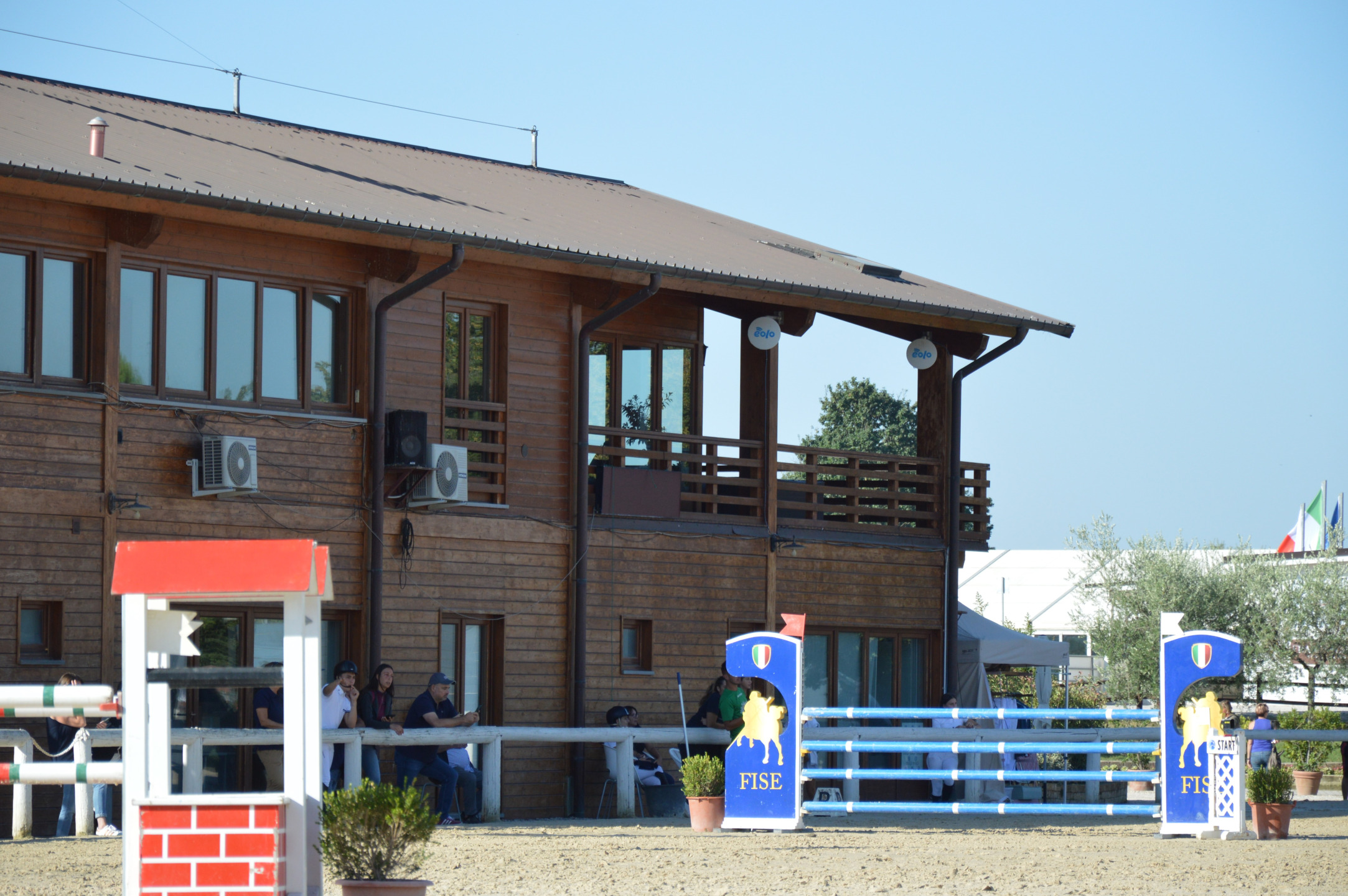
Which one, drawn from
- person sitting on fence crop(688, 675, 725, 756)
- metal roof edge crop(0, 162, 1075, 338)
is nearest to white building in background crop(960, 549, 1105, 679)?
metal roof edge crop(0, 162, 1075, 338)

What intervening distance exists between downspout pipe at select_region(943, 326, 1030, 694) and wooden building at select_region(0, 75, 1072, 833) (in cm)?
11

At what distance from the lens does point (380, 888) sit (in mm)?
7430

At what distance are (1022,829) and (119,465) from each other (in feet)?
27.2

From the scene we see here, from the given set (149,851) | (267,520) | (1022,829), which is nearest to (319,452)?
(267,520)

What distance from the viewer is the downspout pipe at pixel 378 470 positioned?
48.8 feet

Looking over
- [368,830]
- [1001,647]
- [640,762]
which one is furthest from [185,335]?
[1001,647]

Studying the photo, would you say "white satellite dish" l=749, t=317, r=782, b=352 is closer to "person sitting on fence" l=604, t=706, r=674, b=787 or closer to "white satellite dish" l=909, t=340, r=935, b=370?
"white satellite dish" l=909, t=340, r=935, b=370

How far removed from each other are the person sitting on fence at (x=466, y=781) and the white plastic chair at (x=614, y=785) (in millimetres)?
1487

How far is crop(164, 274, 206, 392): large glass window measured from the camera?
566 inches

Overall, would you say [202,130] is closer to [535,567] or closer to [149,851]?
[535,567]

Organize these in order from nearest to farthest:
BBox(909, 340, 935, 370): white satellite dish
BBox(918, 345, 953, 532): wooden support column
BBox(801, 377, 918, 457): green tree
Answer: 1. BBox(909, 340, 935, 370): white satellite dish
2. BBox(918, 345, 953, 532): wooden support column
3. BBox(801, 377, 918, 457): green tree

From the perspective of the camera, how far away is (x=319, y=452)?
14.9 metres

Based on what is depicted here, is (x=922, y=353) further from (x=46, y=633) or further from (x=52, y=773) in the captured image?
(x=52, y=773)

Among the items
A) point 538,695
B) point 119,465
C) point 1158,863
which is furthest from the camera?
point 538,695
